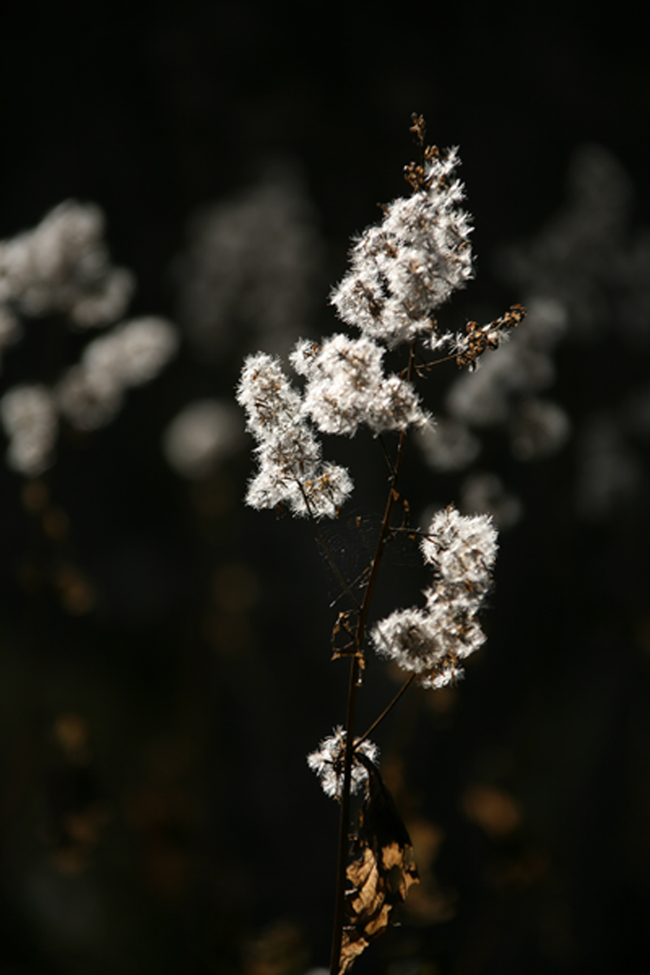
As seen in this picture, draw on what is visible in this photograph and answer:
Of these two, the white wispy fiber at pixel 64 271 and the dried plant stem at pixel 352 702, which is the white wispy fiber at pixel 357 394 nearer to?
the dried plant stem at pixel 352 702

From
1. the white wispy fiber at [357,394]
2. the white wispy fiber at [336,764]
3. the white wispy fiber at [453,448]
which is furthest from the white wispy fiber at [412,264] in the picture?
the white wispy fiber at [453,448]

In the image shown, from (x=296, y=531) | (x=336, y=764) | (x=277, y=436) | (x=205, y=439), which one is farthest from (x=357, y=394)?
(x=296, y=531)

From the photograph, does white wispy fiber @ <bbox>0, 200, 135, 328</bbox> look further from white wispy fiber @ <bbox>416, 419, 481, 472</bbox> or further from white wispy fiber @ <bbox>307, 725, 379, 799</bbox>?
white wispy fiber @ <bbox>307, 725, 379, 799</bbox>

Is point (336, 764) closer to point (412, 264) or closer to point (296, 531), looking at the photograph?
point (412, 264)

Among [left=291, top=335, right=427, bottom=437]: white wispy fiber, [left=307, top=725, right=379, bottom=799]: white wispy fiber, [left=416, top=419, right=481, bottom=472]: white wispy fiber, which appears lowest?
[left=307, top=725, right=379, bottom=799]: white wispy fiber

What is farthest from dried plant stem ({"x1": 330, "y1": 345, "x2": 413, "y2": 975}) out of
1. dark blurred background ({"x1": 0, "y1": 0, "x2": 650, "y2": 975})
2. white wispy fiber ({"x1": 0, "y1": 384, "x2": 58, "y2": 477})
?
white wispy fiber ({"x1": 0, "y1": 384, "x2": 58, "y2": 477})

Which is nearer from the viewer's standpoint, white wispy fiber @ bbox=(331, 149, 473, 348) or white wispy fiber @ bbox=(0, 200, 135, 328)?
white wispy fiber @ bbox=(331, 149, 473, 348)

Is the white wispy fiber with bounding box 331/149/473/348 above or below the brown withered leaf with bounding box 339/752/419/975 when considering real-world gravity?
above
